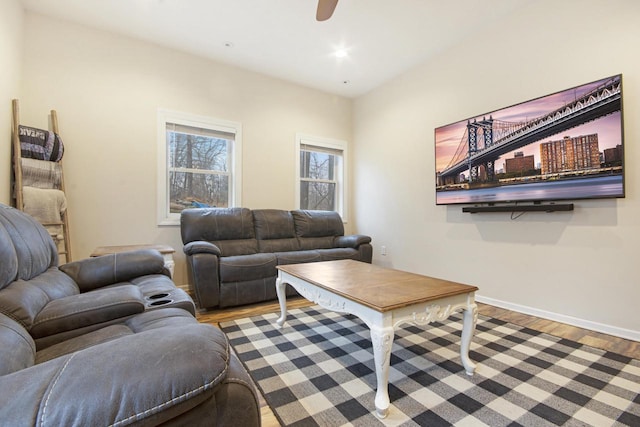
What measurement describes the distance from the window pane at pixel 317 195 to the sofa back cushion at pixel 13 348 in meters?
3.78

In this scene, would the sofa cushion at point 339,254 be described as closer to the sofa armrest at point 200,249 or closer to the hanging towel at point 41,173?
the sofa armrest at point 200,249

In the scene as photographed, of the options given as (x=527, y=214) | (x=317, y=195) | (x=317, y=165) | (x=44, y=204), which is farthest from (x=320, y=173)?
(x=44, y=204)

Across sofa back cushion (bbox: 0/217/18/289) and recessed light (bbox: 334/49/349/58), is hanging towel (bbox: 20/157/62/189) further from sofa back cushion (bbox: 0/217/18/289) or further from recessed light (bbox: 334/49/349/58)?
recessed light (bbox: 334/49/349/58)

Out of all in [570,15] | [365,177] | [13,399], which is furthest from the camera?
[365,177]

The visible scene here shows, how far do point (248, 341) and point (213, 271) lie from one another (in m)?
0.92

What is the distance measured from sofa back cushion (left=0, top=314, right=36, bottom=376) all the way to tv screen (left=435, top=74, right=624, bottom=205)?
3336 mm

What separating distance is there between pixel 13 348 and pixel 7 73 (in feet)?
9.44

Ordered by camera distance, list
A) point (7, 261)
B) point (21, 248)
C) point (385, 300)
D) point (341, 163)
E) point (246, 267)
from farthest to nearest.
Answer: point (341, 163) → point (246, 267) → point (385, 300) → point (21, 248) → point (7, 261)

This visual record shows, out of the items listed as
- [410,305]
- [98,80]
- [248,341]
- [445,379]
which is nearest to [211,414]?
[410,305]

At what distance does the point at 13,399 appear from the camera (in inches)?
20.1

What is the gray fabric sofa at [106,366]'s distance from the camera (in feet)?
1.74

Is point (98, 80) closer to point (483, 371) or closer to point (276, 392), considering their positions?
point (276, 392)

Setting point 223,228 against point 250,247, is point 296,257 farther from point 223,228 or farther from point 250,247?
point 223,228

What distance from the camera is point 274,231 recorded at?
3820 millimetres
